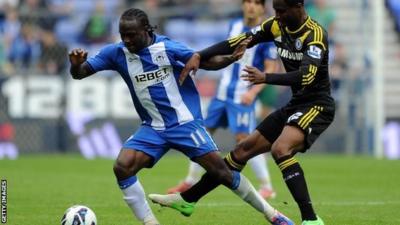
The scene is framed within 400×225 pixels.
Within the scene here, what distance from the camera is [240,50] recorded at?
32.3 feet

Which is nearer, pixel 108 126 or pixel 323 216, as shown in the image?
pixel 323 216

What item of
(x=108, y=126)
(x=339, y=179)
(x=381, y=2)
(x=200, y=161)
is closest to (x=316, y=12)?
(x=381, y=2)

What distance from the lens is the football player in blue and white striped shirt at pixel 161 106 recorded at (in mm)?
9719

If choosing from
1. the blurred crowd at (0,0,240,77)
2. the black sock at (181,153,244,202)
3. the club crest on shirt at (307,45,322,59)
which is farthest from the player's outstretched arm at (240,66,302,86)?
the blurred crowd at (0,0,240,77)

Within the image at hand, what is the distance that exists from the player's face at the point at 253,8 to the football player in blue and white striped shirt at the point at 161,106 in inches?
160

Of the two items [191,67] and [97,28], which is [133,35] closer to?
[191,67]

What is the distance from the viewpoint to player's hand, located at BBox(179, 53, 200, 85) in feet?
31.4

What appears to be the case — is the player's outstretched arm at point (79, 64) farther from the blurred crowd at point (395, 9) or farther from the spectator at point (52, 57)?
the blurred crowd at point (395, 9)

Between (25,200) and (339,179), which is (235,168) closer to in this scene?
(25,200)

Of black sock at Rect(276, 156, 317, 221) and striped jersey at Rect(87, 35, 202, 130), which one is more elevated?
striped jersey at Rect(87, 35, 202, 130)

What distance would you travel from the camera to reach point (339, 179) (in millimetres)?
16984

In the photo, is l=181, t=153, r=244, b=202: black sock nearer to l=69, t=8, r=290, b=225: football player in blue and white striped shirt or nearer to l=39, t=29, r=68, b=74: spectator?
l=69, t=8, r=290, b=225: football player in blue and white striped shirt

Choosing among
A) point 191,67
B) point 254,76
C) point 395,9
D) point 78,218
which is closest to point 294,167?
point 254,76

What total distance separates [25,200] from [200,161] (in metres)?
3.83
